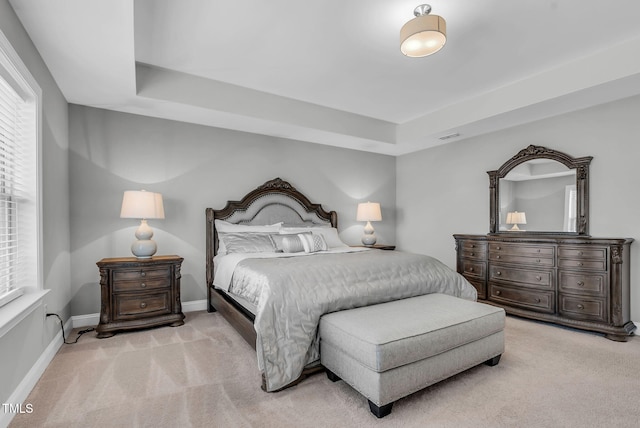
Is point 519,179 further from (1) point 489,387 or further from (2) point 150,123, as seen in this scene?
(2) point 150,123

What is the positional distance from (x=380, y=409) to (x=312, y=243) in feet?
7.40

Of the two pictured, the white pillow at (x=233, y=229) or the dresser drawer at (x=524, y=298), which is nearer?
the dresser drawer at (x=524, y=298)

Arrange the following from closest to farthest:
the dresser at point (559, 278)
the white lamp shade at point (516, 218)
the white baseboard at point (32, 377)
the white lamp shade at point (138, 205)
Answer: the white baseboard at point (32, 377), the dresser at point (559, 278), the white lamp shade at point (138, 205), the white lamp shade at point (516, 218)

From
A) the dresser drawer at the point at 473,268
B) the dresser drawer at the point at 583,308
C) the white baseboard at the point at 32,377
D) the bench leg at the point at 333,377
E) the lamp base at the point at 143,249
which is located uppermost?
the lamp base at the point at 143,249

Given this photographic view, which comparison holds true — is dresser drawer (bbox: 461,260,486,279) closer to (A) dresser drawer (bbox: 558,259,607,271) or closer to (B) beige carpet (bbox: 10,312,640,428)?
(A) dresser drawer (bbox: 558,259,607,271)

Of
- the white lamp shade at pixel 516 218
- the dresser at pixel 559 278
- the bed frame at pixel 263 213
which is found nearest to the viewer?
the dresser at pixel 559 278

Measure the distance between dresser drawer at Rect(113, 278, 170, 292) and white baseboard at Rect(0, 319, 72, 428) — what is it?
57 centimetres

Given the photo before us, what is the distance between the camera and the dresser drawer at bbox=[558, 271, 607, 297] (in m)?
3.17

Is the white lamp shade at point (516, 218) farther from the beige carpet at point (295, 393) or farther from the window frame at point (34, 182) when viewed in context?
the window frame at point (34, 182)

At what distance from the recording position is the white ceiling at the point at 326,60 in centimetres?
230

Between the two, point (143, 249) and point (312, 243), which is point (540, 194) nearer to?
point (312, 243)

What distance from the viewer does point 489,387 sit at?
2.15 m

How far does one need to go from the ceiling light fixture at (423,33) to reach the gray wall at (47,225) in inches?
95.4

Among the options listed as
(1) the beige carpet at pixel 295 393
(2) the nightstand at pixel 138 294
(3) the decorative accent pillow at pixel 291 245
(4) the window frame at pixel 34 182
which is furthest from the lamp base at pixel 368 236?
(4) the window frame at pixel 34 182
